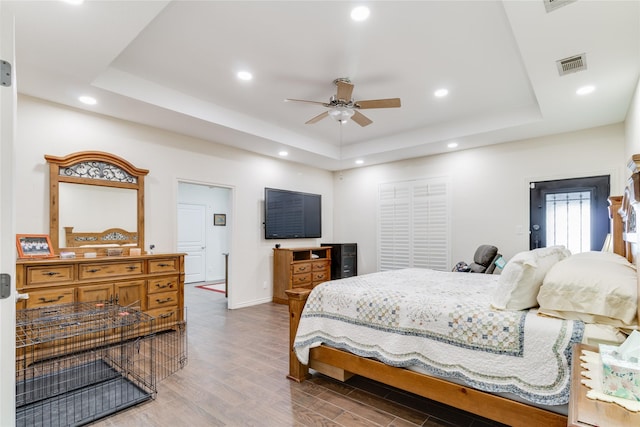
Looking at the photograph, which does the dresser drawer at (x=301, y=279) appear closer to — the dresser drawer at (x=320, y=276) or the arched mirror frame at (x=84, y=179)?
the dresser drawer at (x=320, y=276)

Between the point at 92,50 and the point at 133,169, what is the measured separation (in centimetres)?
174

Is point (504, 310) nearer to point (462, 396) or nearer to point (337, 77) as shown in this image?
point (462, 396)

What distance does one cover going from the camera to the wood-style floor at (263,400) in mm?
2150

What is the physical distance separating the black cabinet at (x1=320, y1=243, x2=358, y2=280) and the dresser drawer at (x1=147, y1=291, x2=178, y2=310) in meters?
3.42

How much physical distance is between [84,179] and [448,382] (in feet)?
13.9

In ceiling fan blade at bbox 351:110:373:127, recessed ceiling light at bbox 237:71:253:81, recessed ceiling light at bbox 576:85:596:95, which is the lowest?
ceiling fan blade at bbox 351:110:373:127

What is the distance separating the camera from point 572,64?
2.83 m

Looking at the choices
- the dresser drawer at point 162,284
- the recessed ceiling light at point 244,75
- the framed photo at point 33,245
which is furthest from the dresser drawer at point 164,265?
the recessed ceiling light at point 244,75

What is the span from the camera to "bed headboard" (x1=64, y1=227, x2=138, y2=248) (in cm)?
366

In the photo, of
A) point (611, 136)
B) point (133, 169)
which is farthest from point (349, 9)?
point (611, 136)

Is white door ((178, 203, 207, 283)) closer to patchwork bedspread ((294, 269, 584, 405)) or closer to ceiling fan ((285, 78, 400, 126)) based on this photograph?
ceiling fan ((285, 78, 400, 126))

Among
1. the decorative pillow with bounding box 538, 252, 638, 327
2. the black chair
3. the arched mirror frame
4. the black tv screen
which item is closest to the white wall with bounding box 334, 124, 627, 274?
the black chair

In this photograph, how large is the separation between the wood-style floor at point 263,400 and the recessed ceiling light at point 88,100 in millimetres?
2915

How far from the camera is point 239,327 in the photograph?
14.0ft
